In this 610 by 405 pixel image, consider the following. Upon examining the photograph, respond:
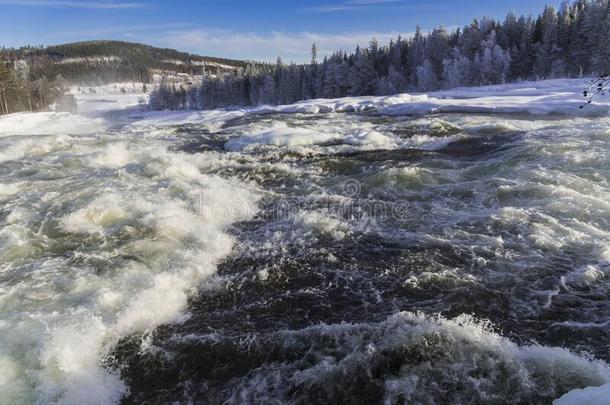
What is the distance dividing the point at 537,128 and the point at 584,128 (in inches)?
110

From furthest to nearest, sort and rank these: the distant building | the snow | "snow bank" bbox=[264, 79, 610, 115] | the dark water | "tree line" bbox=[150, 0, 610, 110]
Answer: the distant building → "tree line" bbox=[150, 0, 610, 110] → "snow bank" bbox=[264, 79, 610, 115] → the dark water → the snow

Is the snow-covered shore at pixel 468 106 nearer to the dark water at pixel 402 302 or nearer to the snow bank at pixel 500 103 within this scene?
the snow bank at pixel 500 103

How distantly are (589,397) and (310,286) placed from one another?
5.25 meters

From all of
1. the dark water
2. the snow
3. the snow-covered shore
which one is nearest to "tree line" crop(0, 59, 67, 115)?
the snow-covered shore

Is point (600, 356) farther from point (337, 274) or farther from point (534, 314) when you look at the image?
point (337, 274)

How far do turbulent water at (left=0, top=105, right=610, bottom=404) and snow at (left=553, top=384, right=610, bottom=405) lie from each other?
0.77m

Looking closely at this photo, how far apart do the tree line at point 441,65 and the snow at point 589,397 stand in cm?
7165

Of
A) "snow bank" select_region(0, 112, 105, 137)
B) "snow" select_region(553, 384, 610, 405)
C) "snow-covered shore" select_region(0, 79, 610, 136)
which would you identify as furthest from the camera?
"snow bank" select_region(0, 112, 105, 137)

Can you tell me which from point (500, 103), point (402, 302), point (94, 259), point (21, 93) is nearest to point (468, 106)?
point (500, 103)

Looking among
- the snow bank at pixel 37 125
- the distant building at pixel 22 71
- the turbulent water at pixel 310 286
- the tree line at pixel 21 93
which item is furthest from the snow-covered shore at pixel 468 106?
the distant building at pixel 22 71

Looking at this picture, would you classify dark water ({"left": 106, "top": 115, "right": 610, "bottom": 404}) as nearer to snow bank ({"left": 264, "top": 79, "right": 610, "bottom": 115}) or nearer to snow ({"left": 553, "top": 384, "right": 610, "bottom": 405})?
snow ({"left": 553, "top": 384, "right": 610, "bottom": 405})

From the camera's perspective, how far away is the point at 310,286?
29.8ft

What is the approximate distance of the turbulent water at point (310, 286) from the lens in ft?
20.6

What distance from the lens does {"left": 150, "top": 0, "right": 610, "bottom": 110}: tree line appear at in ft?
237
